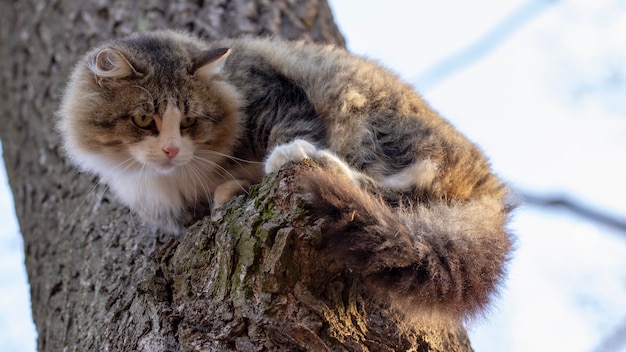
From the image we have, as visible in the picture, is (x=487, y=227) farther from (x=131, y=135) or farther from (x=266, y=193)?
(x=131, y=135)

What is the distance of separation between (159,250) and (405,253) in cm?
87

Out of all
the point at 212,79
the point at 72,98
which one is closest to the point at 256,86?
the point at 212,79

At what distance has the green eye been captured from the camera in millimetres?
2543

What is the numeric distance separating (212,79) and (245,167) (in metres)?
0.39

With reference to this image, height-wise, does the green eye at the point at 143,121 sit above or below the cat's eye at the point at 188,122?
below

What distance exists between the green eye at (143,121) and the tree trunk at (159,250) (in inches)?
18.3

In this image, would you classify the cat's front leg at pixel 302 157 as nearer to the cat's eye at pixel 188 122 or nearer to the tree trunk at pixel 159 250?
the tree trunk at pixel 159 250

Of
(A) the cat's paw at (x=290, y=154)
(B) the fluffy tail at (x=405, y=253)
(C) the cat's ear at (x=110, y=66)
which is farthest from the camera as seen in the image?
(C) the cat's ear at (x=110, y=66)

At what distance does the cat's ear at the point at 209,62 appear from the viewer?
2.58 metres

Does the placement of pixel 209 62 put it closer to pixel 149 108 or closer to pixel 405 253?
pixel 149 108

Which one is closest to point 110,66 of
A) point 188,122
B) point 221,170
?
point 188,122

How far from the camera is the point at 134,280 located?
2393 millimetres

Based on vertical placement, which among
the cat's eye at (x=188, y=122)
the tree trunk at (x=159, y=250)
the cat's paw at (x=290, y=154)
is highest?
the cat's paw at (x=290, y=154)

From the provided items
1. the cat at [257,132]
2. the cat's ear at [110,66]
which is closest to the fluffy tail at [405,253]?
the cat at [257,132]
